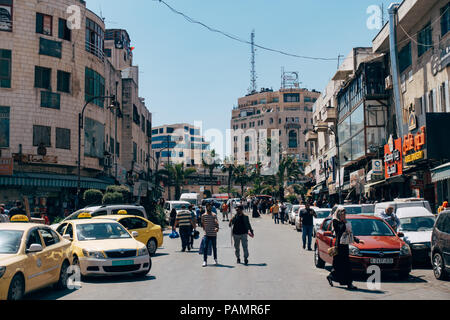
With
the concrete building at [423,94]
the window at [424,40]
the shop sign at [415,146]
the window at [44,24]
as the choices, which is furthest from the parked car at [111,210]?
the window at [44,24]

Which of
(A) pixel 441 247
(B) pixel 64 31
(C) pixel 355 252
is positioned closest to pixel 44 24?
(B) pixel 64 31

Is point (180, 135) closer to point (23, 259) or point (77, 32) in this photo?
point (77, 32)

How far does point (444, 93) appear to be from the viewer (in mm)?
27391

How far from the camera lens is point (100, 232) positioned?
14.1 m

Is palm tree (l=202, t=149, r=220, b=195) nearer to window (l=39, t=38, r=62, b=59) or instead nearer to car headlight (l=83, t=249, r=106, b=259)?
window (l=39, t=38, r=62, b=59)

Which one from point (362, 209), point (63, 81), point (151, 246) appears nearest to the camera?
point (151, 246)

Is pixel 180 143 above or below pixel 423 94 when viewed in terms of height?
above

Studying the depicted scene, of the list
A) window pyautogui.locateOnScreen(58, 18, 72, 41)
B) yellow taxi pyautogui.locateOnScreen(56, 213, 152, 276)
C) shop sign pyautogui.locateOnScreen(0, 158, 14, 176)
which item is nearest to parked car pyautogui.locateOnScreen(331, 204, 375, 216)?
yellow taxi pyautogui.locateOnScreen(56, 213, 152, 276)

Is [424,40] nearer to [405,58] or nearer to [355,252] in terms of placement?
[405,58]

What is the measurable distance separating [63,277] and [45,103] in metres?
26.3

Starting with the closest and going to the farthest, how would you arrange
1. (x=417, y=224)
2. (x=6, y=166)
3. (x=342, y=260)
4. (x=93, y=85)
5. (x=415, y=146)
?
(x=342, y=260), (x=417, y=224), (x=415, y=146), (x=6, y=166), (x=93, y=85)

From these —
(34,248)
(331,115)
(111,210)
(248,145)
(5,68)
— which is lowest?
(34,248)

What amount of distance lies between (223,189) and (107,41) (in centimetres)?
6163

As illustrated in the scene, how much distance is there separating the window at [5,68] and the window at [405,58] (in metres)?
25.2
